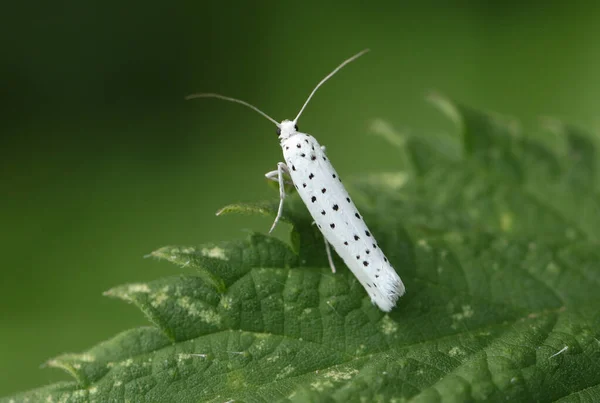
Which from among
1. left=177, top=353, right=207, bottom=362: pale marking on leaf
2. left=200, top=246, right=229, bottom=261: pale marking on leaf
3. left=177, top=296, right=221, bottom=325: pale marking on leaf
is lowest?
left=177, top=353, right=207, bottom=362: pale marking on leaf

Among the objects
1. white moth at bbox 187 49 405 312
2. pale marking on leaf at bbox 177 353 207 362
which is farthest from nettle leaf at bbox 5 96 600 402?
white moth at bbox 187 49 405 312

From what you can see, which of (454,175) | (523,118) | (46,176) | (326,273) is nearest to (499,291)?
(326,273)

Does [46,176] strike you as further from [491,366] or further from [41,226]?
[491,366]

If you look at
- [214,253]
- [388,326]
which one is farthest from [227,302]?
[388,326]

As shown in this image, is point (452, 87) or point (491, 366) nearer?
point (491, 366)

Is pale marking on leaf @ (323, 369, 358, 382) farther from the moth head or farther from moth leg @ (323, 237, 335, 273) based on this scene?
the moth head

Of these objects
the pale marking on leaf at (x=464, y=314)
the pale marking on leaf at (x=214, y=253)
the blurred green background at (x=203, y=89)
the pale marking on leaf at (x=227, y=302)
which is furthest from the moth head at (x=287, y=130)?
the blurred green background at (x=203, y=89)
